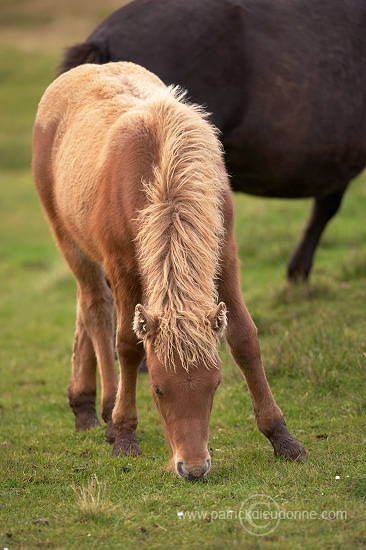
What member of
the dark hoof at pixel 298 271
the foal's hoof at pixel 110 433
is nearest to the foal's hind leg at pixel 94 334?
the foal's hoof at pixel 110 433

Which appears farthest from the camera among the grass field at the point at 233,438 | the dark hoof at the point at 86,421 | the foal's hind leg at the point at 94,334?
the dark hoof at the point at 86,421

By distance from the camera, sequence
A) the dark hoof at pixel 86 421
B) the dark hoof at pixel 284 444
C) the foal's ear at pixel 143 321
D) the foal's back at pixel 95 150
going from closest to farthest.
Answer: the foal's ear at pixel 143 321 → the dark hoof at pixel 284 444 → the foal's back at pixel 95 150 → the dark hoof at pixel 86 421

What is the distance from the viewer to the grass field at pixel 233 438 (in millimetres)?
3707

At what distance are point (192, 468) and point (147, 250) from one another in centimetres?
118

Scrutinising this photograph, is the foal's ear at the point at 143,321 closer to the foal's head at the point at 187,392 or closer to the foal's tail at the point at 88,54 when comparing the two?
the foal's head at the point at 187,392

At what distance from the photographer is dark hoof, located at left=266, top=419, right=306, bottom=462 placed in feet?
15.5

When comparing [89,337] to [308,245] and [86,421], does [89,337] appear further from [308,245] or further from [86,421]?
[308,245]

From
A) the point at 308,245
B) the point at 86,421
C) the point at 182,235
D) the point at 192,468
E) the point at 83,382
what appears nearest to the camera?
the point at 192,468

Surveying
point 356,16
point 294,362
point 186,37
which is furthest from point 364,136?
point 294,362

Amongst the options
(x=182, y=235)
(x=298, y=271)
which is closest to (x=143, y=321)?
(x=182, y=235)

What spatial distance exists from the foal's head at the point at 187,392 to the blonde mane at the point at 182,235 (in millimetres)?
23

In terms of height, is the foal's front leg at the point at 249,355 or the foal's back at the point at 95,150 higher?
the foal's back at the point at 95,150

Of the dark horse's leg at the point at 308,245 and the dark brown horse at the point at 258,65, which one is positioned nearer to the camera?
the dark brown horse at the point at 258,65

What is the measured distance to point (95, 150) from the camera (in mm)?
5316
